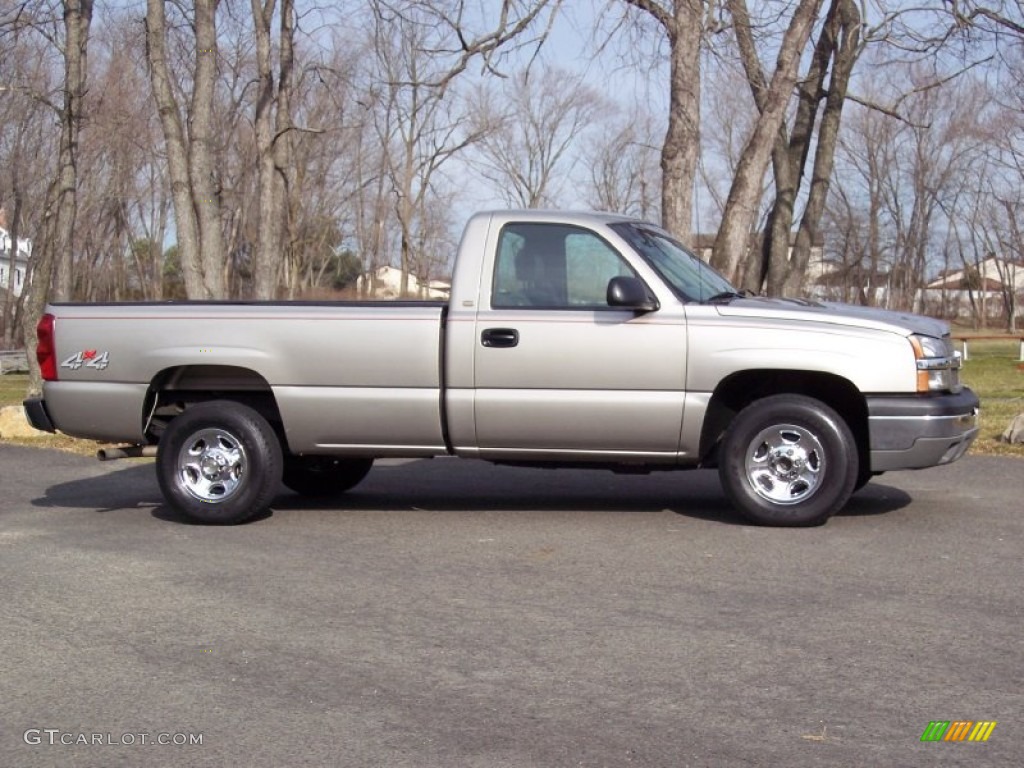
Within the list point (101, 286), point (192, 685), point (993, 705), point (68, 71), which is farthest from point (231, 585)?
point (101, 286)

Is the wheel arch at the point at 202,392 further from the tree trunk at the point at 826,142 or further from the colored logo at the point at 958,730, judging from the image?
the tree trunk at the point at 826,142

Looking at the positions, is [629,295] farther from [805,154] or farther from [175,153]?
[805,154]

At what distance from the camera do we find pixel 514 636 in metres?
5.76

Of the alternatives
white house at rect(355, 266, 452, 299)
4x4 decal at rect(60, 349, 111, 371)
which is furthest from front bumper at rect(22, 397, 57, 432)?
white house at rect(355, 266, 452, 299)

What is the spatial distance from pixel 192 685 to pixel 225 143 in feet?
143

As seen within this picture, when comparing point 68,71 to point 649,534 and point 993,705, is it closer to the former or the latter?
point 649,534

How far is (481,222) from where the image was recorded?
8.71 metres

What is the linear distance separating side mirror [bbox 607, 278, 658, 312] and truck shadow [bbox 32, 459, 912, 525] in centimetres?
150

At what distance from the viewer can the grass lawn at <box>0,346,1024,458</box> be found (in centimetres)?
1256

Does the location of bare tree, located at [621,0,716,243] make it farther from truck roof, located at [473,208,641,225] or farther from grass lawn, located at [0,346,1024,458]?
truck roof, located at [473,208,641,225]

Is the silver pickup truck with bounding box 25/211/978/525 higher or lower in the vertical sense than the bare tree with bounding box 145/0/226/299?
lower

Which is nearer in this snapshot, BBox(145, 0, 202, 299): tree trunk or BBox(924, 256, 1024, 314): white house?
BBox(145, 0, 202, 299): tree trunk

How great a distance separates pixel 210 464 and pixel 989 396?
44.1 ft

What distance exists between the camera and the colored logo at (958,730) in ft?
14.5
